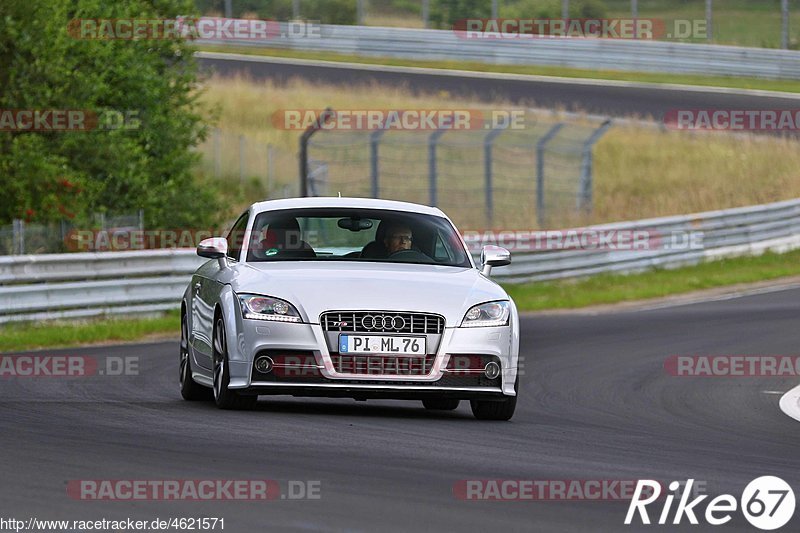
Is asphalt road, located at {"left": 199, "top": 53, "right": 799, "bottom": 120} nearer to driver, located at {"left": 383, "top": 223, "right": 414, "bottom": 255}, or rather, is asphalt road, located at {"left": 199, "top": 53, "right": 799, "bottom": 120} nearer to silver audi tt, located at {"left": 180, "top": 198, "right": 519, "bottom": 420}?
driver, located at {"left": 383, "top": 223, "right": 414, "bottom": 255}

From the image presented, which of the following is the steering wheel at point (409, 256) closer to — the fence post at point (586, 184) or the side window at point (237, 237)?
the side window at point (237, 237)

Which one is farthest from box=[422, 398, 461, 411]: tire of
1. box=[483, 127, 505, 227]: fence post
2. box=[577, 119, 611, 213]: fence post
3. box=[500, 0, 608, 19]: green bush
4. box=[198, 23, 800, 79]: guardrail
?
box=[500, 0, 608, 19]: green bush

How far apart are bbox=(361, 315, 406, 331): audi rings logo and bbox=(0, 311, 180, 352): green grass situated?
8614 millimetres

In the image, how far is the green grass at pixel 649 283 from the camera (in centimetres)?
2470

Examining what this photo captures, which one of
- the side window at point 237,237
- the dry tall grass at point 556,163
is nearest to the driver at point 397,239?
the side window at point 237,237

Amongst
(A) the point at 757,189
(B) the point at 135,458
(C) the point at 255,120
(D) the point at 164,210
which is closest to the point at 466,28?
(C) the point at 255,120

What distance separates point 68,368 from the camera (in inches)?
595

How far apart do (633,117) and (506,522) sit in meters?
34.5

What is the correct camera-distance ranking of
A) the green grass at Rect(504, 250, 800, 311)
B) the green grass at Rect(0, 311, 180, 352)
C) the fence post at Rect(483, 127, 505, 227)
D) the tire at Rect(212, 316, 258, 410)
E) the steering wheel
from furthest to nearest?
1. the fence post at Rect(483, 127, 505, 227)
2. the green grass at Rect(504, 250, 800, 311)
3. the green grass at Rect(0, 311, 180, 352)
4. the steering wheel
5. the tire at Rect(212, 316, 258, 410)

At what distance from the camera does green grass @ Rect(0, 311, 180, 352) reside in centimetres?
1841

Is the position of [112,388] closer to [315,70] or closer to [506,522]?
[506,522]

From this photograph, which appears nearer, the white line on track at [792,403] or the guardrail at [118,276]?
the white line on track at [792,403]

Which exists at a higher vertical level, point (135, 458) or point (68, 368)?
point (135, 458)

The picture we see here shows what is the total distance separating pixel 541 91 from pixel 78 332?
25956 millimetres
